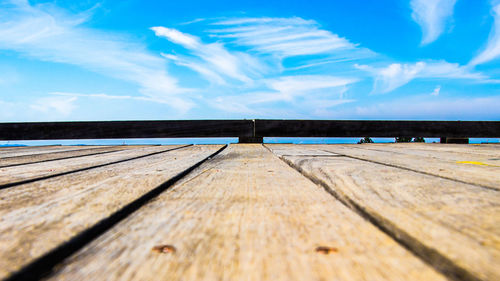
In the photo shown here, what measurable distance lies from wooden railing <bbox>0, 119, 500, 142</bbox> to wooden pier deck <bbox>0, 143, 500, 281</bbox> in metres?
3.53

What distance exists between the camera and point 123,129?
4.48m

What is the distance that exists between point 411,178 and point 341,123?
3662mm

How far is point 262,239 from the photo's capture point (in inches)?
20.6

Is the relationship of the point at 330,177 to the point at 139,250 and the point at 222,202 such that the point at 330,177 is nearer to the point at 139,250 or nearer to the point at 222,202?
the point at 222,202

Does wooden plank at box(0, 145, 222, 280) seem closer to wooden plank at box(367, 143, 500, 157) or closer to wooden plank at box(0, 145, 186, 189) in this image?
wooden plank at box(0, 145, 186, 189)

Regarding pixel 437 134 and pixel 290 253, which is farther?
pixel 437 134

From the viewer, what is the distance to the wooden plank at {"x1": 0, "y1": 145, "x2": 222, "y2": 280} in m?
0.49

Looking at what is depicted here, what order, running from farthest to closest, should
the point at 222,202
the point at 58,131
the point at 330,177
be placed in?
the point at 58,131 → the point at 330,177 → the point at 222,202

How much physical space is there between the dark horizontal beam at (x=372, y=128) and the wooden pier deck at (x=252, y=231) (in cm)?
359

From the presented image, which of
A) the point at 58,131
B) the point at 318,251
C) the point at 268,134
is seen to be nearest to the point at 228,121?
the point at 268,134

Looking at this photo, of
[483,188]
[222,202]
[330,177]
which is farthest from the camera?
[330,177]

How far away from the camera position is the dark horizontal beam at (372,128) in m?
4.56

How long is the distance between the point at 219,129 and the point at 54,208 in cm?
382

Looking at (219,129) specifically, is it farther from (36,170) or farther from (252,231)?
(252,231)
